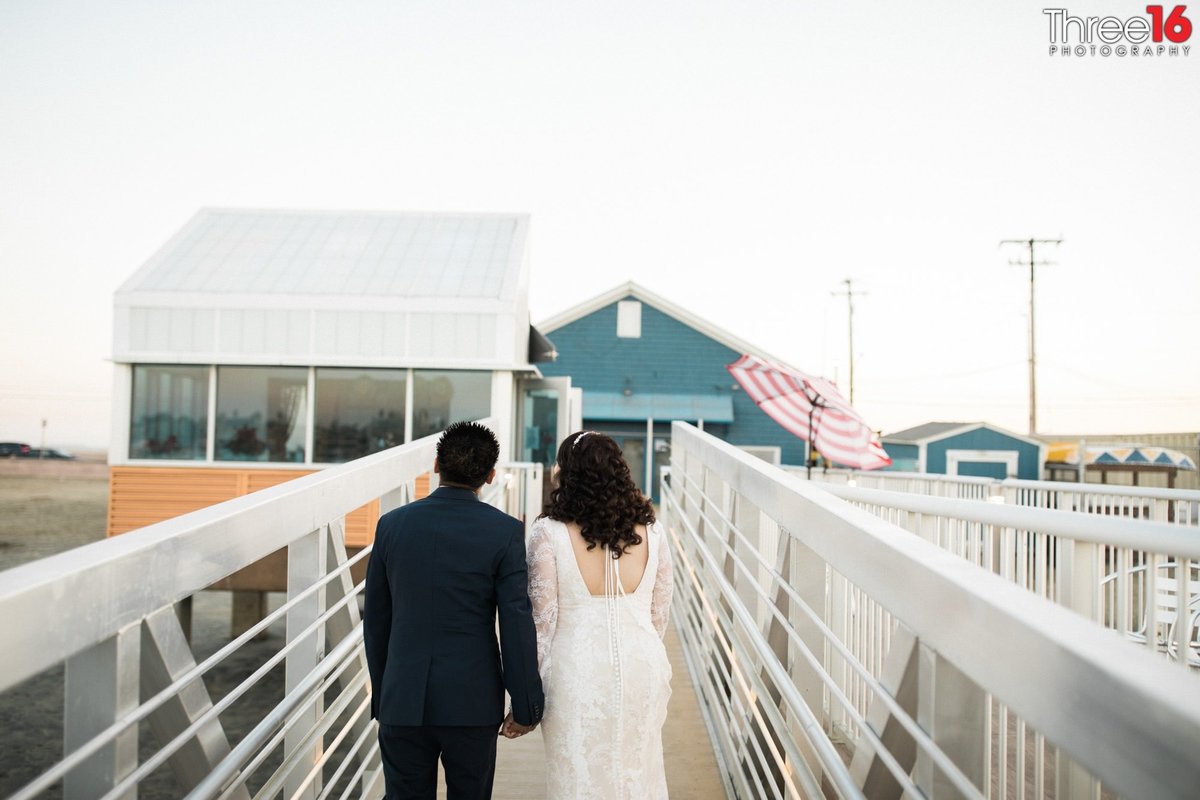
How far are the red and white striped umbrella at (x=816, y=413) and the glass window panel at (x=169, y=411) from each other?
8681mm

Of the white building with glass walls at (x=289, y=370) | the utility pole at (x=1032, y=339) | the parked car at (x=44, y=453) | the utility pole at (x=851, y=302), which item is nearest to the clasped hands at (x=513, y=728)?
the white building with glass walls at (x=289, y=370)

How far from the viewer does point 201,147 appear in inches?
830

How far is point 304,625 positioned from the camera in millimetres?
2799

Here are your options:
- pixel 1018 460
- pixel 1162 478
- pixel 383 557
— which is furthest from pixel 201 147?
pixel 1162 478

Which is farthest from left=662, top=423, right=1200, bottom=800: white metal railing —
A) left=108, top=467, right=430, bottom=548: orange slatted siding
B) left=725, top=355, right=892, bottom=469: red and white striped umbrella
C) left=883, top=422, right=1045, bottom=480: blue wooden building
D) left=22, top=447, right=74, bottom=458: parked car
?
left=22, top=447, right=74, bottom=458: parked car

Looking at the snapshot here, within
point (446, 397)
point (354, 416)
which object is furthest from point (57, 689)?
point (446, 397)

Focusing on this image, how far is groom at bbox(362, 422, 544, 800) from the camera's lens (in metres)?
2.52

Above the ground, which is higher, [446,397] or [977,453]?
[446,397]

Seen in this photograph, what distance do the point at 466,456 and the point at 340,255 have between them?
36.9 ft

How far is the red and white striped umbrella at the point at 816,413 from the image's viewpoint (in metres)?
13.1

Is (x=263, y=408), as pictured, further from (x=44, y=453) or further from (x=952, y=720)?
(x=44, y=453)

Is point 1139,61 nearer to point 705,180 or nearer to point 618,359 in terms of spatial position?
point 705,180

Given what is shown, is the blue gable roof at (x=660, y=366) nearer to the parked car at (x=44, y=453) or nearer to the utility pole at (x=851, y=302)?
the utility pole at (x=851, y=302)

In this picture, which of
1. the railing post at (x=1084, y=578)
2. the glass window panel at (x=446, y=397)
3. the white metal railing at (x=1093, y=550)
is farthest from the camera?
the glass window panel at (x=446, y=397)
